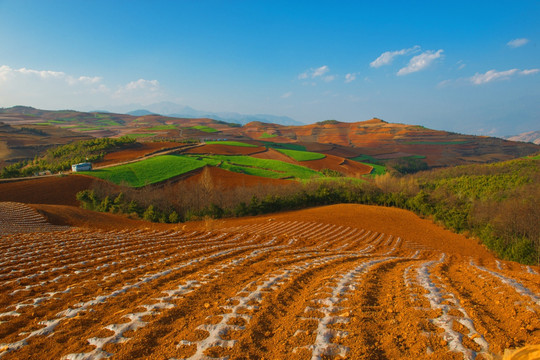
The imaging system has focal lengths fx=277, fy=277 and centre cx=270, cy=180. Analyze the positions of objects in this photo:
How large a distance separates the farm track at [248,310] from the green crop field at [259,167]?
54325 millimetres

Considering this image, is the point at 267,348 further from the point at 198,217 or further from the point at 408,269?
the point at 198,217

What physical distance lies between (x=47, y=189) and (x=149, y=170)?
17.6 meters

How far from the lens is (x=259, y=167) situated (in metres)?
72.3

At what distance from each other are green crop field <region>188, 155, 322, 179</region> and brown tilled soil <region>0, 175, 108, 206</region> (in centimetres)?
2629

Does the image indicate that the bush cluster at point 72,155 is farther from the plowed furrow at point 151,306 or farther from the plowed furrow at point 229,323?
the plowed furrow at point 229,323

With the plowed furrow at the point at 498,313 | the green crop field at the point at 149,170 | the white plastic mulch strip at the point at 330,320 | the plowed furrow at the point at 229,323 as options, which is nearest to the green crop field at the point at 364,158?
the green crop field at the point at 149,170

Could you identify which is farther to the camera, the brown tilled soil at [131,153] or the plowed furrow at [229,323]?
the brown tilled soil at [131,153]

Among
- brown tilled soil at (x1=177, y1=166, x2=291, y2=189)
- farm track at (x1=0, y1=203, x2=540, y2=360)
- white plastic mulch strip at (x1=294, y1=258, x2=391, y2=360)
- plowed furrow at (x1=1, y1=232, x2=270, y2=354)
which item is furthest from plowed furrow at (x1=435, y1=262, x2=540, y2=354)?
brown tilled soil at (x1=177, y1=166, x2=291, y2=189)

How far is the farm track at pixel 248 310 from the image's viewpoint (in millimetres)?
4805

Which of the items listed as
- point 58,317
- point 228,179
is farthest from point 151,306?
point 228,179

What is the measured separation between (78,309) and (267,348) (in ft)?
15.6

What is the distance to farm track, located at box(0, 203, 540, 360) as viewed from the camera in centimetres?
480

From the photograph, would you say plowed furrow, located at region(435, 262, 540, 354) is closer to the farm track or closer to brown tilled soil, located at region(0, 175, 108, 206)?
the farm track

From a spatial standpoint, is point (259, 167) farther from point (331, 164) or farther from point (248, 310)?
point (248, 310)
